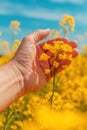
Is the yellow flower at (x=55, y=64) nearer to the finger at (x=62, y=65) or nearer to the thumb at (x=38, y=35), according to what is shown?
the finger at (x=62, y=65)

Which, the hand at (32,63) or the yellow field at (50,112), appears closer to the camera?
the yellow field at (50,112)

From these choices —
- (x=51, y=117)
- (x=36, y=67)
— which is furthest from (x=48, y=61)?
(x=51, y=117)

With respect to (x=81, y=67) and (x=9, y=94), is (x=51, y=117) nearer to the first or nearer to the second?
(x=9, y=94)

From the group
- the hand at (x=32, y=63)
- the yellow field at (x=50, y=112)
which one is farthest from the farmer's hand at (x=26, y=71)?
the yellow field at (x=50, y=112)

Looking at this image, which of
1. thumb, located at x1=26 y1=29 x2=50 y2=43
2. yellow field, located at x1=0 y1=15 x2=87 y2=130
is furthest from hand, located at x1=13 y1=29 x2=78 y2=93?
yellow field, located at x1=0 y1=15 x2=87 y2=130

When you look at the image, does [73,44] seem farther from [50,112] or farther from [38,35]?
[50,112]

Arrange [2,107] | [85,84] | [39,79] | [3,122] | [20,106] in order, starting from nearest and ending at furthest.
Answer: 1. [2,107]
2. [39,79]
3. [3,122]
4. [20,106]
5. [85,84]

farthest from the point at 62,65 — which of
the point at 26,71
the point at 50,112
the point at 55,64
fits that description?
the point at 50,112

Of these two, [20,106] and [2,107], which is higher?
[2,107]

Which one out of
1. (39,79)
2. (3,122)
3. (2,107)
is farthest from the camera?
(3,122)
